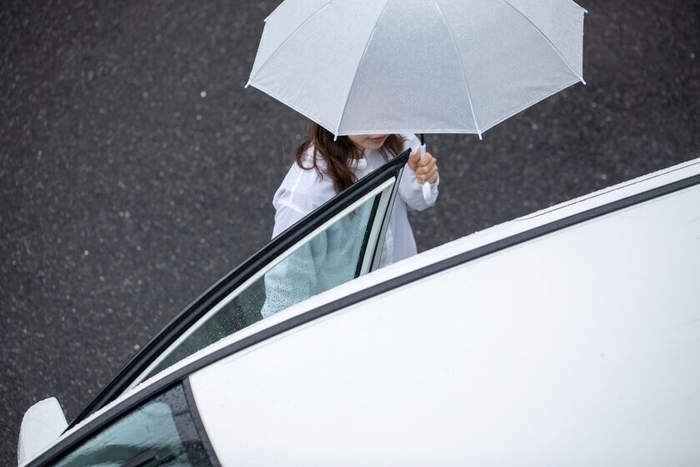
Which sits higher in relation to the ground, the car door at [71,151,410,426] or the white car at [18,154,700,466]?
the car door at [71,151,410,426]

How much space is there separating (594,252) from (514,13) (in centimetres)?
74

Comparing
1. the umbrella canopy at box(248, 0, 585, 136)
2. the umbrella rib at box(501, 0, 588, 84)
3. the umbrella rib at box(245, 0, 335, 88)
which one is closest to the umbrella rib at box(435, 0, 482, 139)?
the umbrella canopy at box(248, 0, 585, 136)

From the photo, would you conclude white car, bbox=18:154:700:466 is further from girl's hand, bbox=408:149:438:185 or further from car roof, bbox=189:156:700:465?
girl's hand, bbox=408:149:438:185

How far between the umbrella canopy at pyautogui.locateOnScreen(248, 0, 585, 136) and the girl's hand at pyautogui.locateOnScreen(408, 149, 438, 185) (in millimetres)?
191

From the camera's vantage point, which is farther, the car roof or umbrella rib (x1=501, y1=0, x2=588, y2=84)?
umbrella rib (x1=501, y1=0, x2=588, y2=84)

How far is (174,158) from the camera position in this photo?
3779mm

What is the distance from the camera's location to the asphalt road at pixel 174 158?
11.8 feet

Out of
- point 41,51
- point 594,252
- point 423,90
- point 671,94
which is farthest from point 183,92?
point 594,252

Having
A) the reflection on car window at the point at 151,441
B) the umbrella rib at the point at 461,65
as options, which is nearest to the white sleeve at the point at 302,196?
the umbrella rib at the point at 461,65

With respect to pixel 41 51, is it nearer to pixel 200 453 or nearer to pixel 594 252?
pixel 200 453

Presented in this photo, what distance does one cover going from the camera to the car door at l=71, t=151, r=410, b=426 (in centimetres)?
198

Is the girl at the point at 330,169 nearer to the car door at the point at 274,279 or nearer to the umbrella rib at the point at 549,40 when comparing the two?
the car door at the point at 274,279

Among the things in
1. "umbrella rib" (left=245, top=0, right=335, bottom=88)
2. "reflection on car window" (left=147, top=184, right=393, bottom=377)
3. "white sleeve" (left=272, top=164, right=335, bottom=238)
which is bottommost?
"reflection on car window" (left=147, top=184, right=393, bottom=377)

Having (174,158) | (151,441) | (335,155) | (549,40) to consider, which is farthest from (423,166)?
(174,158)
